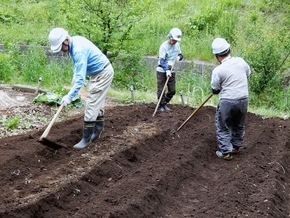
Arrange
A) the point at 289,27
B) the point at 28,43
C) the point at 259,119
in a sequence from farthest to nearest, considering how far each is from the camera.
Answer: the point at 28,43 → the point at 289,27 → the point at 259,119

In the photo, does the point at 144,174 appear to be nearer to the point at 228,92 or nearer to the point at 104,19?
the point at 228,92

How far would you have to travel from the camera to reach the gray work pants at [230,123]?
7.00 meters

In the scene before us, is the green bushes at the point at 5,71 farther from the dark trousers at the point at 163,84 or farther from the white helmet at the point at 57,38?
the white helmet at the point at 57,38

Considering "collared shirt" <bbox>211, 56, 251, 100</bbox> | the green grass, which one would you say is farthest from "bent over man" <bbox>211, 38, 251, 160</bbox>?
the green grass

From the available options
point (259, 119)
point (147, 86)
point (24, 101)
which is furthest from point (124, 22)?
point (259, 119)

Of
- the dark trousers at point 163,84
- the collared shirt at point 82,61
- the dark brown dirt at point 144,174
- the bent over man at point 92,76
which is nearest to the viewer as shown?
the dark brown dirt at point 144,174

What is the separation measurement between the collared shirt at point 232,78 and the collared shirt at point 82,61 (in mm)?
1603

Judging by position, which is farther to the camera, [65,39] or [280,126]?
[280,126]

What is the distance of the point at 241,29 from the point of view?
533 inches

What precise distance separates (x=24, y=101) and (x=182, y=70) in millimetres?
4470

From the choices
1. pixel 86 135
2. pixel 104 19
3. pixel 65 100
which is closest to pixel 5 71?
pixel 104 19

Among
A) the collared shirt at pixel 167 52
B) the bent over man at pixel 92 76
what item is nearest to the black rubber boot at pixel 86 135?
the bent over man at pixel 92 76

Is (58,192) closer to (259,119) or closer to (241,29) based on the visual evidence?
(259,119)

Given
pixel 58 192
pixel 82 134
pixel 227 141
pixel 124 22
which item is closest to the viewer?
pixel 58 192
